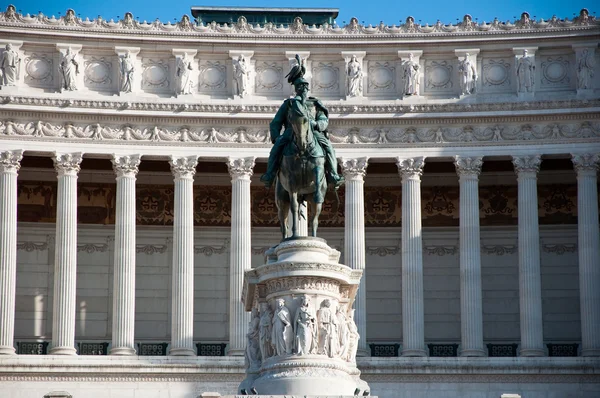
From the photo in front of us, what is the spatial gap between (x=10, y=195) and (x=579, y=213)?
23312 millimetres

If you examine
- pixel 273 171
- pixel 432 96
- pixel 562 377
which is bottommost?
pixel 562 377

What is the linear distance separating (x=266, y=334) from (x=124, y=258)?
29.4 metres

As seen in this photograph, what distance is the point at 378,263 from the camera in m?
76.2

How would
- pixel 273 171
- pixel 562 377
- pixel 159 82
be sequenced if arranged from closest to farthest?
pixel 273 171 → pixel 562 377 → pixel 159 82

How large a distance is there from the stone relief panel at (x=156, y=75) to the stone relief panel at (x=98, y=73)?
144 cm

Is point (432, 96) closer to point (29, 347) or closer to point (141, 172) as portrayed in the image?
point (141, 172)

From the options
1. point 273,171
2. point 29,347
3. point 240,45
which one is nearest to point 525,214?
point 240,45

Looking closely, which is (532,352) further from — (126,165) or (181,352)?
(126,165)

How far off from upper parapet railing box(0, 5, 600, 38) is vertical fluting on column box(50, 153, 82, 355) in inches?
229

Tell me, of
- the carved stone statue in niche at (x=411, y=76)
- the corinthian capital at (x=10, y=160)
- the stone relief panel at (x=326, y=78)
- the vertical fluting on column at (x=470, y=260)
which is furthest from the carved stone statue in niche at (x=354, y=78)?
the corinthian capital at (x=10, y=160)

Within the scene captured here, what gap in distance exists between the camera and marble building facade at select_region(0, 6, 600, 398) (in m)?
69.2

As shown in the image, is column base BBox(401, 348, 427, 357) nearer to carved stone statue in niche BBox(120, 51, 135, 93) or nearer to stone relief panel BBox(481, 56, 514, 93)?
stone relief panel BBox(481, 56, 514, 93)

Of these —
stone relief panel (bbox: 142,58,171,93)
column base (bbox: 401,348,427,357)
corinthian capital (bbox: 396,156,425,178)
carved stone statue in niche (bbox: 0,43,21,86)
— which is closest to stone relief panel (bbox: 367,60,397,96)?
corinthian capital (bbox: 396,156,425,178)

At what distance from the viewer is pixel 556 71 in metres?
73.4
